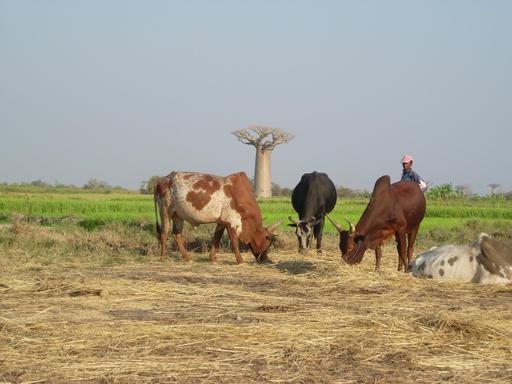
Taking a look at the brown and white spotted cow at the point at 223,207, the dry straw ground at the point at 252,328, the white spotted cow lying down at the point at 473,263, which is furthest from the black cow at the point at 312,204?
the white spotted cow lying down at the point at 473,263

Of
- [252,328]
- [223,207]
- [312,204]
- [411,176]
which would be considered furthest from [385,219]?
[252,328]

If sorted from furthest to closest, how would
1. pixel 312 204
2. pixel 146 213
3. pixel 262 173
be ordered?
pixel 262 173
pixel 146 213
pixel 312 204

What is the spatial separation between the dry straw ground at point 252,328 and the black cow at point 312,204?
12.5 ft

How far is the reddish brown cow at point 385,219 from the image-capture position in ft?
37.4

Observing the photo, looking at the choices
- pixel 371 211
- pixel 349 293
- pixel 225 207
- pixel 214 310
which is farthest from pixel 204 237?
pixel 214 310

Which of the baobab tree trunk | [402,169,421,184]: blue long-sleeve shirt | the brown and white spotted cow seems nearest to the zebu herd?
the brown and white spotted cow

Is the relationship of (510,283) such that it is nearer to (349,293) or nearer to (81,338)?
(349,293)

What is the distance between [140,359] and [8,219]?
18.6 meters

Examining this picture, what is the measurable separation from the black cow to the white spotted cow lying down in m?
4.77

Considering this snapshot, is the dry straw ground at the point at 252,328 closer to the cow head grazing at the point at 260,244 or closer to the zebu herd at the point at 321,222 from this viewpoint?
the zebu herd at the point at 321,222

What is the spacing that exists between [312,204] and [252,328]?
9294 mm

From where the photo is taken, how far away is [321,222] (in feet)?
52.5

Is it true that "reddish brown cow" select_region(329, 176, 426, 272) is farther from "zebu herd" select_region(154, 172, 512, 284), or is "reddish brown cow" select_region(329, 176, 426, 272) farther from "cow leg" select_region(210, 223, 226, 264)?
"cow leg" select_region(210, 223, 226, 264)

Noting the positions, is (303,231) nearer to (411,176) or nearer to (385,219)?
(411,176)
